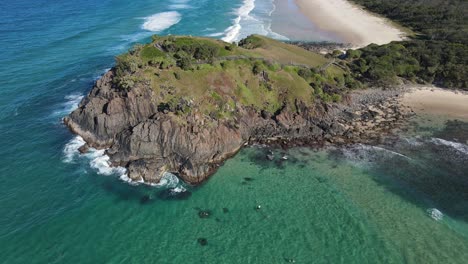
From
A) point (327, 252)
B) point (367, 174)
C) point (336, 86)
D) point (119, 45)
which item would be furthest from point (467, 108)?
point (119, 45)

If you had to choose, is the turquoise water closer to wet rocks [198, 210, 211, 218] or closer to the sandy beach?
wet rocks [198, 210, 211, 218]

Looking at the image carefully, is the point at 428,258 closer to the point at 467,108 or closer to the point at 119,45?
the point at 467,108

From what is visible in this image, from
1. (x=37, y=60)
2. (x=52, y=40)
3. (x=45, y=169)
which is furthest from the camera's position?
(x=52, y=40)

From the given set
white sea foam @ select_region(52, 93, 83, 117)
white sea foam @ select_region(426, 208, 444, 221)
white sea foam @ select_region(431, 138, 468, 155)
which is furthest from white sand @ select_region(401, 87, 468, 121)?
white sea foam @ select_region(52, 93, 83, 117)

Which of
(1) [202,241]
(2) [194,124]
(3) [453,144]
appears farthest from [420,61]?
(1) [202,241]

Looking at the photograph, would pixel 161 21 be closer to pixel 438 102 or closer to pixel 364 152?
pixel 364 152

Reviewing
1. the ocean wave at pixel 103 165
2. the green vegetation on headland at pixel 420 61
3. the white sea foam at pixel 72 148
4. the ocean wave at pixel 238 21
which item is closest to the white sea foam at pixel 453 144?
the green vegetation on headland at pixel 420 61

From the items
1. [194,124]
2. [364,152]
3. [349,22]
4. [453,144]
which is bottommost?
[364,152]
